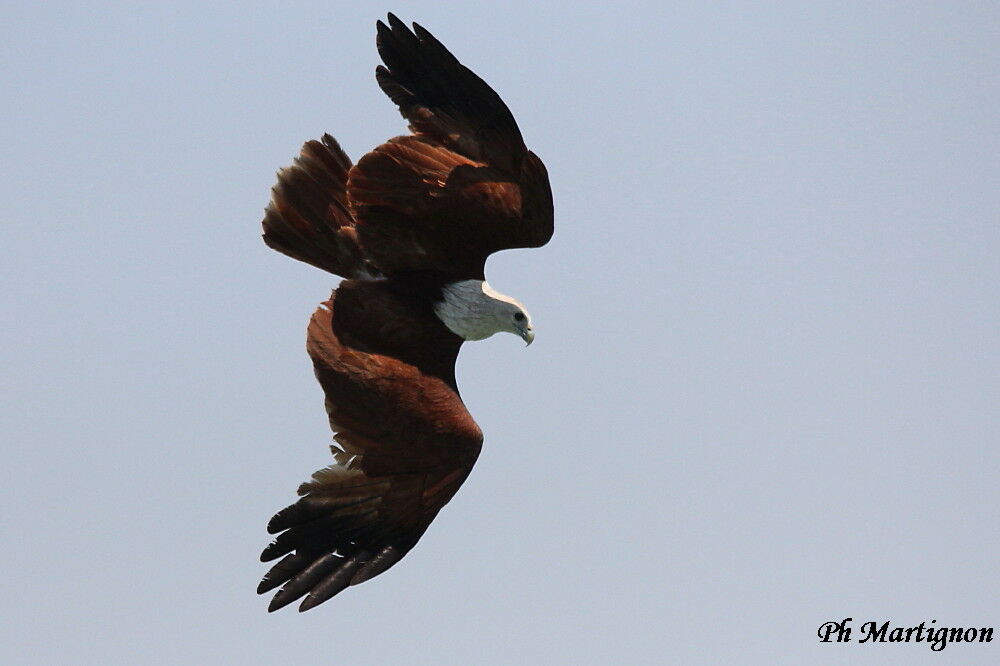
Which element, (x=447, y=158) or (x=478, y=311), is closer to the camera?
(x=447, y=158)

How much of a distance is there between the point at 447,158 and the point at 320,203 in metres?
1.08

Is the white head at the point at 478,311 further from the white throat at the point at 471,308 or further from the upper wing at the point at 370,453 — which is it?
the upper wing at the point at 370,453

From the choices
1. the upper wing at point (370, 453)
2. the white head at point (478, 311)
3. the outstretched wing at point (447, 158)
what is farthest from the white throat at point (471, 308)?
the outstretched wing at point (447, 158)

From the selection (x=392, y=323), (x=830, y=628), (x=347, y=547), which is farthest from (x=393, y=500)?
(x=830, y=628)

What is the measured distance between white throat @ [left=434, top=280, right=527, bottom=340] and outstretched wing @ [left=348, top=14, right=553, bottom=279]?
1.65ft

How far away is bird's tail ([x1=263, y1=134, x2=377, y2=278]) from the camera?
10.9 metres

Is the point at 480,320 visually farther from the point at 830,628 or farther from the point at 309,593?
the point at 830,628

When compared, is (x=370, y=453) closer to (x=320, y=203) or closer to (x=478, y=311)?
(x=478, y=311)

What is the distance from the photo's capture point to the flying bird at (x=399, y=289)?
10.5 metres

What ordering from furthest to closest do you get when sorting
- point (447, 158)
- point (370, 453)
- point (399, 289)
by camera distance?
point (399, 289)
point (370, 453)
point (447, 158)

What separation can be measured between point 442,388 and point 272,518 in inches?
57.5

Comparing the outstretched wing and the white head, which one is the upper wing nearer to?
the white head

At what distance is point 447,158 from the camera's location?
10.4m

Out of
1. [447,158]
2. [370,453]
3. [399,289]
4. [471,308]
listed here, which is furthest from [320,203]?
[370,453]
